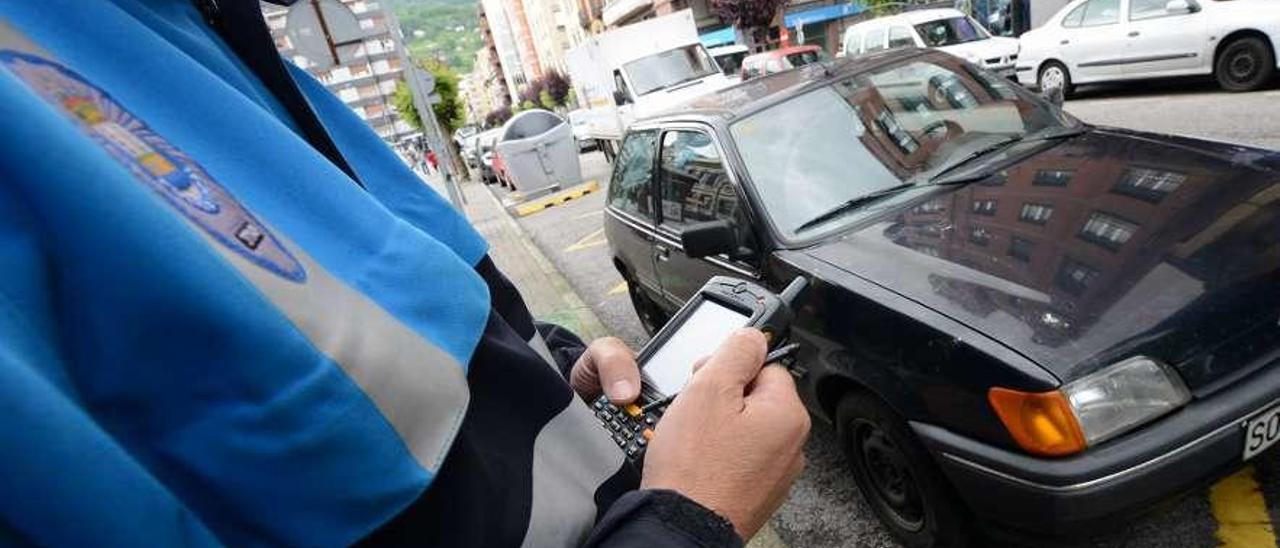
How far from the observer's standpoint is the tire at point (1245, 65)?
27.0 ft

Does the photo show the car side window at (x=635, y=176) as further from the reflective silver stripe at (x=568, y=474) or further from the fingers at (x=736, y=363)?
the reflective silver stripe at (x=568, y=474)

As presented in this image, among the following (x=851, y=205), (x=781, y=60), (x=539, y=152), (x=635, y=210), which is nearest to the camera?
(x=851, y=205)

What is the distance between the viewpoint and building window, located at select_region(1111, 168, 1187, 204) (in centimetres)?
236

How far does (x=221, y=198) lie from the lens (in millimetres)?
561

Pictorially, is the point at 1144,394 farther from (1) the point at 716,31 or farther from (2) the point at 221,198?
(1) the point at 716,31

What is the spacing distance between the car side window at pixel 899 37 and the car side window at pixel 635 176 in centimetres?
989

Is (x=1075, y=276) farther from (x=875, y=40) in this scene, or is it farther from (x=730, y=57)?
(x=730, y=57)

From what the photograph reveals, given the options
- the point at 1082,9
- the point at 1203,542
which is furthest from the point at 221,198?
the point at 1082,9

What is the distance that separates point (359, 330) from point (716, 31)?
124 feet

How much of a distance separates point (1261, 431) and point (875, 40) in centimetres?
1271

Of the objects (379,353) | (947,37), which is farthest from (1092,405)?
(947,37)

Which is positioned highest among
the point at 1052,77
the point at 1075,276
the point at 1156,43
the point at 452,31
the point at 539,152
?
the point at 452,31

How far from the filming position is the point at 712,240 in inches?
112

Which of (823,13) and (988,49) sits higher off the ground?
(988,49)
